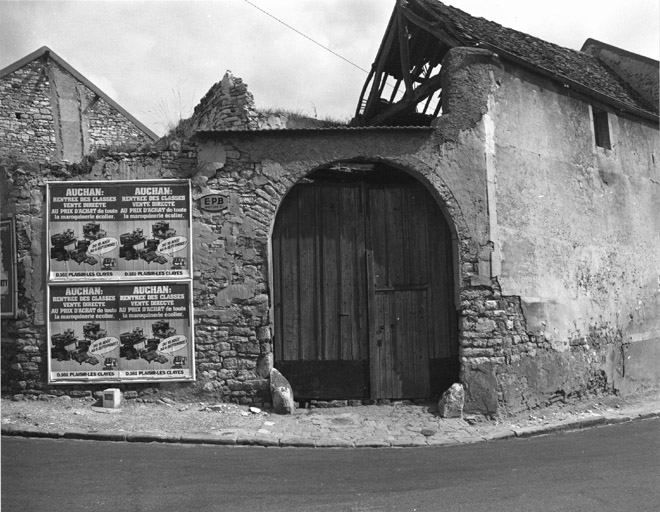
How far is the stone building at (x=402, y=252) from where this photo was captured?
7.95 m

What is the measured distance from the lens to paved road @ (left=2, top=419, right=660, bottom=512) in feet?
15.2

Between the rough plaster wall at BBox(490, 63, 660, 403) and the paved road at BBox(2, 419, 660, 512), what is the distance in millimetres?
2246

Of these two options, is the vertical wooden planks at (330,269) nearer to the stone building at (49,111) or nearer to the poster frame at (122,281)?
the poster frame at (122,281)

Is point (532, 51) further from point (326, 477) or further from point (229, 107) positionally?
point (326, 477)

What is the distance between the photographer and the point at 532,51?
1092cm

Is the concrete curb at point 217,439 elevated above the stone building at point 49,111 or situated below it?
below

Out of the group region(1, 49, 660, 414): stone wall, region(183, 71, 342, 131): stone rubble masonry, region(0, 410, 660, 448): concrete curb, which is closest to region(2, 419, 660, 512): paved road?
region(0, 410, 660, 448): concrete curb

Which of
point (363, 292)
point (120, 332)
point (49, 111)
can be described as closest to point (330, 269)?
point (363, 292)

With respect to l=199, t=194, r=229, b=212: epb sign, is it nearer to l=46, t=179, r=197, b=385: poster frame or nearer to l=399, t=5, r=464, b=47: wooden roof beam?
l=46, t=179, r=197, b=385: poster frame

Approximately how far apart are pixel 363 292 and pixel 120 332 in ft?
11.0

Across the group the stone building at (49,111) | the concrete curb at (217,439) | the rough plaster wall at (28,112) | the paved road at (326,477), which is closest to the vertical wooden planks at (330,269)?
the concrete curb at (217,439)

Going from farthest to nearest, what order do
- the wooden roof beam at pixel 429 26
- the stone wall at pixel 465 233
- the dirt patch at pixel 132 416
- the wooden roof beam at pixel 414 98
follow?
the wooden roof beam at pixel 414 98 → the wooden roof beam at pixel 429 26 → the stone wall at pixel 465 233 → the dirt patch at pixel 132 416

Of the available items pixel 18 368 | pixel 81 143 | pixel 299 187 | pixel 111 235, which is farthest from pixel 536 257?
pixel 81 143

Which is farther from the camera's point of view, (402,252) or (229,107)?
(229,107)
